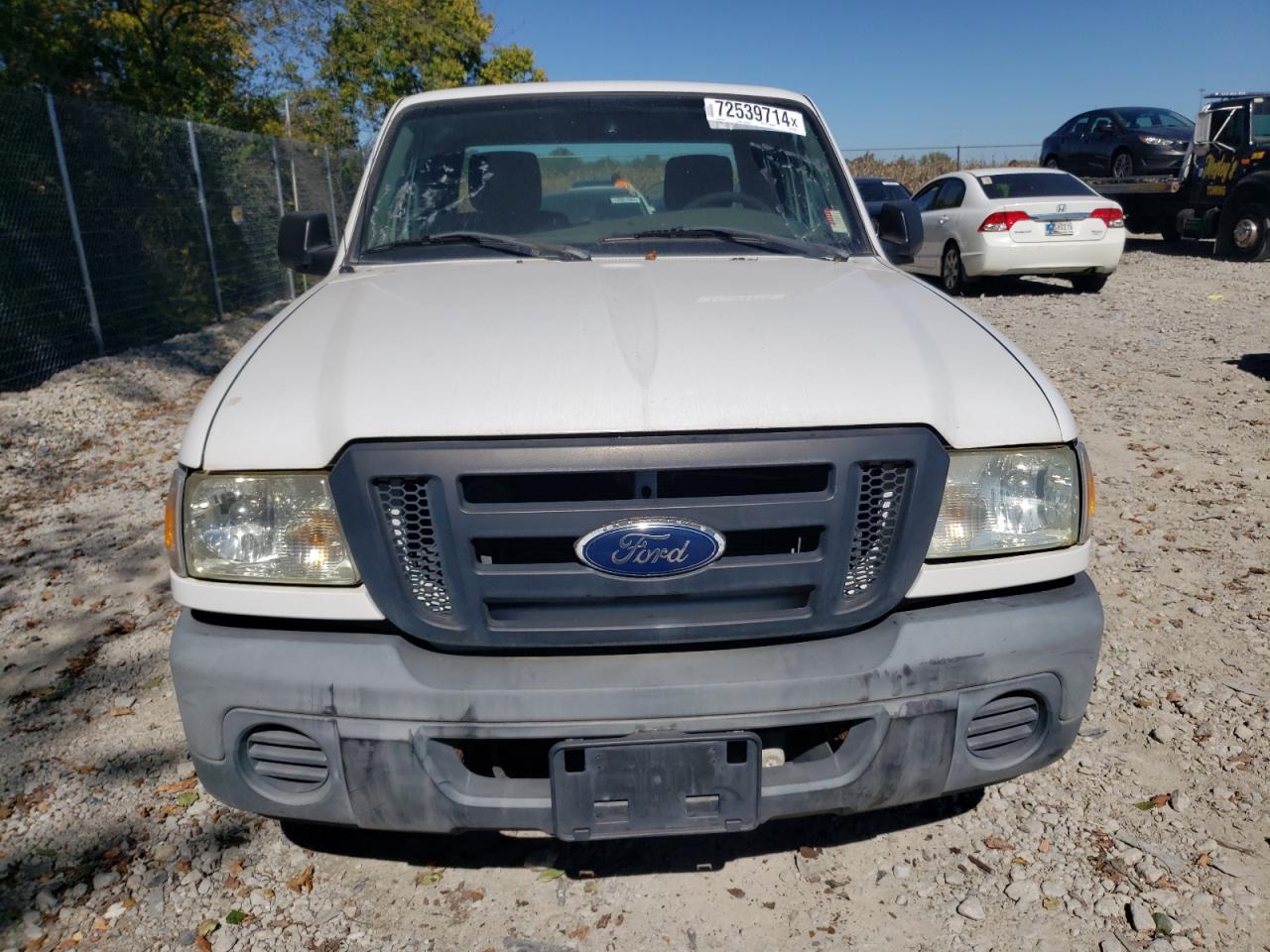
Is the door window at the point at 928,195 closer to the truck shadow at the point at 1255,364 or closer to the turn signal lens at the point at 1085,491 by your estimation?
the truck shadow at the point at 1255,364

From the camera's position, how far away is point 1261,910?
2430 mm

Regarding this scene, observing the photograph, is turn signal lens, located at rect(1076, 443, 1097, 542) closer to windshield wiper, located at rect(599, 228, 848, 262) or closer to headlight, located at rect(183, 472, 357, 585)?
windshield wiper, located at rect(599, 228, 848, 262)

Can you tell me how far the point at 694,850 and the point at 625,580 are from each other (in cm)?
105

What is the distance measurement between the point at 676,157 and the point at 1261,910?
294 centimetres

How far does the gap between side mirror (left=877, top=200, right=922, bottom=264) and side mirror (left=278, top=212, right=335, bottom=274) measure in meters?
2.09

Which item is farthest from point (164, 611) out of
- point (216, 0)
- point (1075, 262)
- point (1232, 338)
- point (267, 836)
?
point (216, 0)

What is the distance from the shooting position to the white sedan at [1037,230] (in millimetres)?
12523

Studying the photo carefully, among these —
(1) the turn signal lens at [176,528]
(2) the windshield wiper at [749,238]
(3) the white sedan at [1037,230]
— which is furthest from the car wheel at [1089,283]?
(1) the turn signal lens at [176,528]

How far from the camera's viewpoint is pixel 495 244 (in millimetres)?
3264

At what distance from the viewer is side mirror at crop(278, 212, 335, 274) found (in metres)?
3.66

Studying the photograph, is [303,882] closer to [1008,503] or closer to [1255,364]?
[1008,503]

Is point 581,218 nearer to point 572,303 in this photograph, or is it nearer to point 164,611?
point 572,303

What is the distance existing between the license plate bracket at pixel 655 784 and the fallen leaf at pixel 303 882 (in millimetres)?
901

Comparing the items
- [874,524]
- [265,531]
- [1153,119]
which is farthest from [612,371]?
[1153,119]
